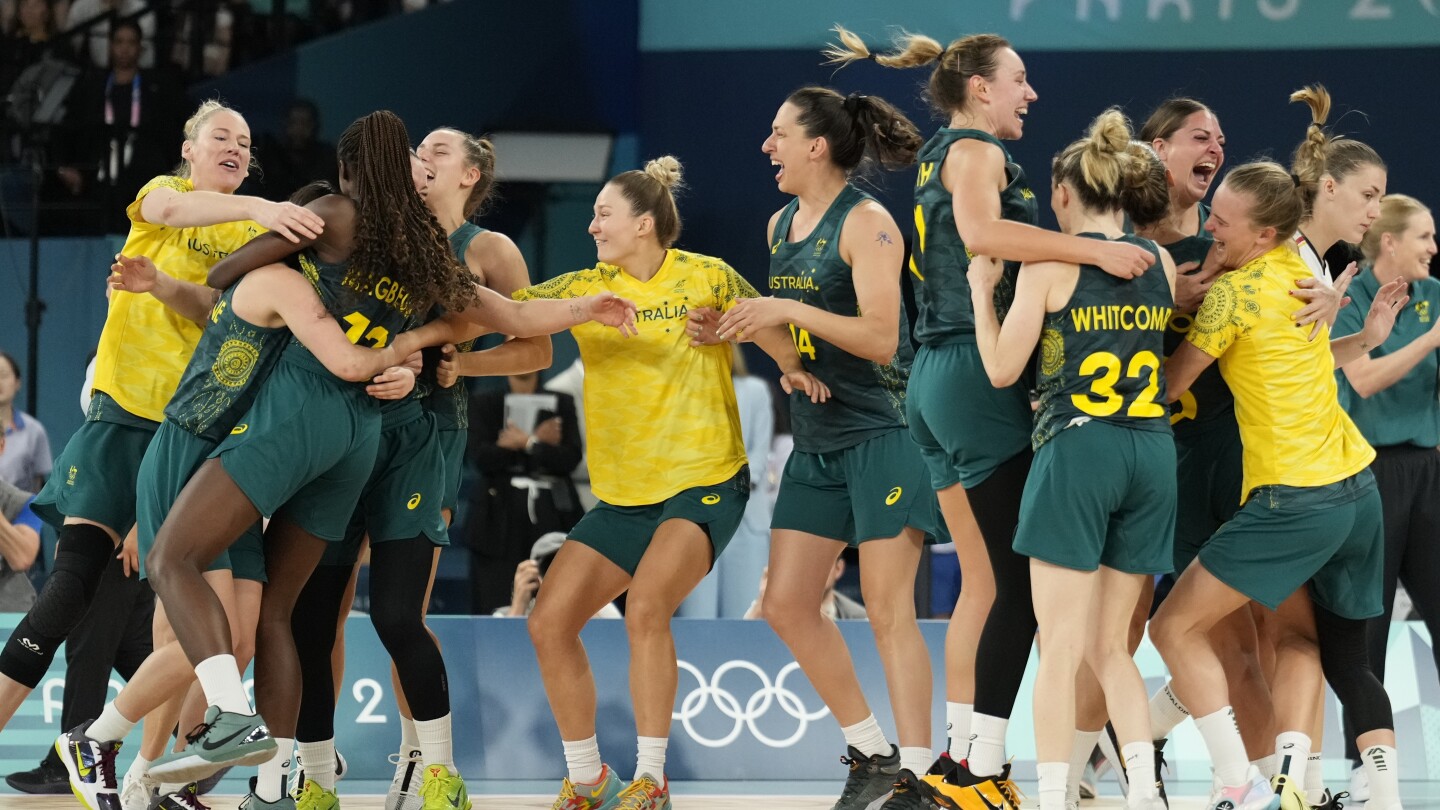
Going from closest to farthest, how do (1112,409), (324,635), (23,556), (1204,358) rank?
(1112,409) < (1204,358) < (324,635) < (23,556)

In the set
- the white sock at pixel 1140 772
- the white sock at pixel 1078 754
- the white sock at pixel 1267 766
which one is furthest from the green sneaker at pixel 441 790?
the white sock at pixel 1267 766

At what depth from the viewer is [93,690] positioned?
5.53m

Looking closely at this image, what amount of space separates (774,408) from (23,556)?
4290mm

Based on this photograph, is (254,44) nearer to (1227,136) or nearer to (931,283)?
(1227,136)

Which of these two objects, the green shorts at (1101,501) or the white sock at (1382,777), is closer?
the green shorts at (1101,501)

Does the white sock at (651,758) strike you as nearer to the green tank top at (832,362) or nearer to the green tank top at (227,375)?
the green tank top at (832,362)

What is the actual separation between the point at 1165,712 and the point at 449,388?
235 cm

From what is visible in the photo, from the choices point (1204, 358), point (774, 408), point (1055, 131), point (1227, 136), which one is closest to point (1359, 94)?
point (1227, 136)

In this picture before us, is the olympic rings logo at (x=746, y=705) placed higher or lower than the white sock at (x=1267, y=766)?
lower

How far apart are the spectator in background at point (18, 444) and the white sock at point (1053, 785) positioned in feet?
16.6

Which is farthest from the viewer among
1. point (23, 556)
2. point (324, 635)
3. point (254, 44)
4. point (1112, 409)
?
point (254, 44)

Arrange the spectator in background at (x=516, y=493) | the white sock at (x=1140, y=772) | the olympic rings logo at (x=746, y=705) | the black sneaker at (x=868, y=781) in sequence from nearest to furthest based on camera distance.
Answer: the white sock at (x=1140, y=772) < the black sneaker at (x=868, y=781) < the olympic rings logo at (x=746, y=705) < the spectator in background at (x=516, y=493)

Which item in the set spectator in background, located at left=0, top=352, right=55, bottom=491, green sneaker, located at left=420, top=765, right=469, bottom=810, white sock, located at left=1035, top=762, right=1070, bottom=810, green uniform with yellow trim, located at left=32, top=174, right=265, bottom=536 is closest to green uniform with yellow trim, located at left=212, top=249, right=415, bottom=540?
green uniform with yellow trim, located at left=32, top=174, right=265, bottom=536

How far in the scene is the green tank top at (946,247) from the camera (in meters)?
4.42
